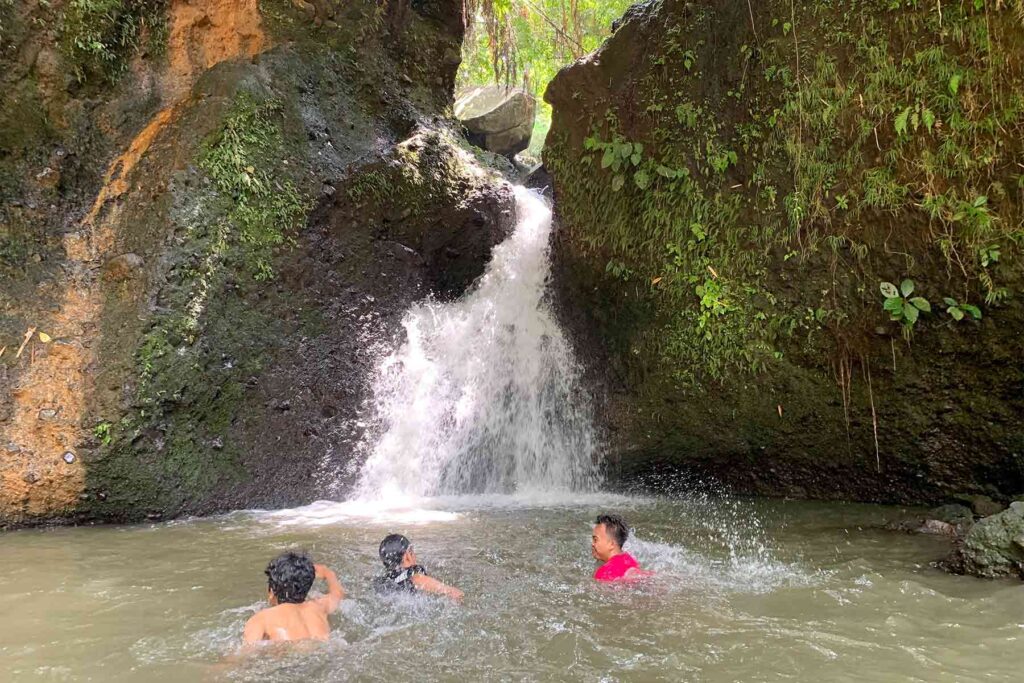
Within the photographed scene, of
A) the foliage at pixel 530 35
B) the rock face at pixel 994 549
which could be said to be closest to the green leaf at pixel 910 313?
the rock face at pixel 994 549

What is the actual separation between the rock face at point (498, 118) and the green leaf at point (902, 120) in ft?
36.5

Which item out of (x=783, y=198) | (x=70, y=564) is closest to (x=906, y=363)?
(x=783, y=198)

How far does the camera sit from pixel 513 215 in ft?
Result: 33.2

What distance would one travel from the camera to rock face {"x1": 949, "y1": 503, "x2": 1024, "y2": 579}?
4312 millimetres

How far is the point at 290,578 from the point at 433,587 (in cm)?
86

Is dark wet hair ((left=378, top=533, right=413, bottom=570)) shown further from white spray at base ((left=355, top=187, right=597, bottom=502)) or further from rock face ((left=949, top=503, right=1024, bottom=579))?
rock face ((left=949, top=503, right=1024, bottom=579))

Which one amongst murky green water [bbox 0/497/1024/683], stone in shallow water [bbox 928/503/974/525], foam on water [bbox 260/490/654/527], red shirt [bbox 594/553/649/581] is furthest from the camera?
foam on water [bbox 260/490/654/527]

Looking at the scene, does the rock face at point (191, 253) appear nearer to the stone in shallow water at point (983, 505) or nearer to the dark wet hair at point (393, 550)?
the dark wet hair at point (393, 550)

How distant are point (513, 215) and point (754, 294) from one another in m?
4.16

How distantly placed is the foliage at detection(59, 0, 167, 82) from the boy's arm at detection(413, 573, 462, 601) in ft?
21.1

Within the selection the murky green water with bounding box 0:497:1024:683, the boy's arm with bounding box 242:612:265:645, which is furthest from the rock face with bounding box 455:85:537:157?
the boy's arm with bounding box 242:612:265:645

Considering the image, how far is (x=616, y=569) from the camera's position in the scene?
452 centimetres

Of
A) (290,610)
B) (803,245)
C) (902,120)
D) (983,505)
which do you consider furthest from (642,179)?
(290,610)

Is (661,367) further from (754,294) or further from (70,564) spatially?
(70,564)
